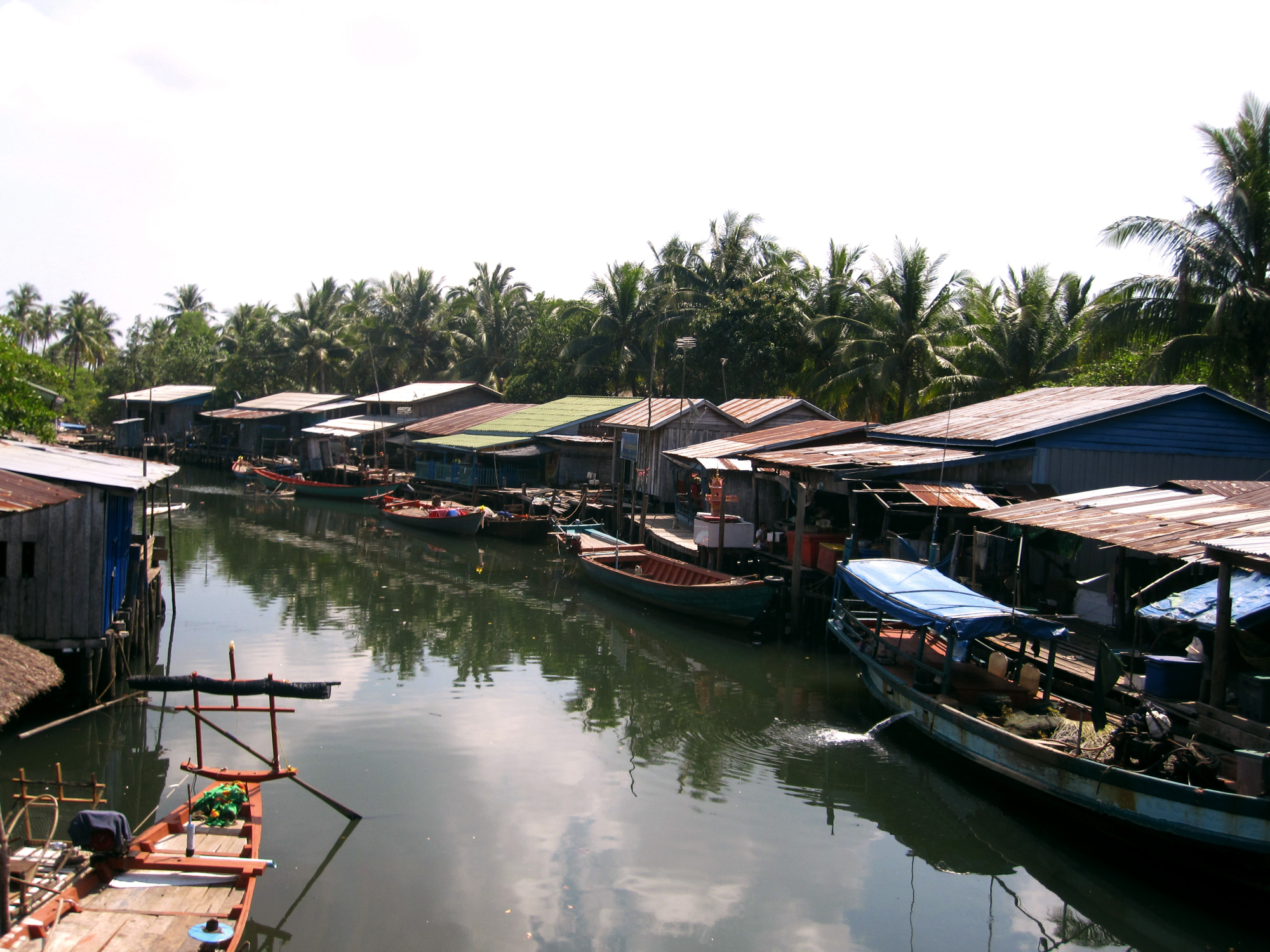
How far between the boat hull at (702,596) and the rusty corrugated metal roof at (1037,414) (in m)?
4.80

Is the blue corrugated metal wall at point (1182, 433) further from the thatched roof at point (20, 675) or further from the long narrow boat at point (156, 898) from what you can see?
the thatched roof at point (20, 675)

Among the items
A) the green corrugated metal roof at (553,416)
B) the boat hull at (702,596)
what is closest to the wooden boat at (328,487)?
the green corrugated metal roof at (553,416)

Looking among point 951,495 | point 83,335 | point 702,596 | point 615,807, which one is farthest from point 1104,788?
point 83,335

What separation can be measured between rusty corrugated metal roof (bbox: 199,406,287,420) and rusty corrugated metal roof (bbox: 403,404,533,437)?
9829 millimetres

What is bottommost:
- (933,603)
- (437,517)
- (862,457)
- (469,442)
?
(437,517)

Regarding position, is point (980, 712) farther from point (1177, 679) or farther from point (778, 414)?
point (778, 414)

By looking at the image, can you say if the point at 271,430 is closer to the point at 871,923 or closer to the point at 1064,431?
the point at 1064,431

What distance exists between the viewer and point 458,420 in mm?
38531

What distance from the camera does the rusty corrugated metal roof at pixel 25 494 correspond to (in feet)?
27.5

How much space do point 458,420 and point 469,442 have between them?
17.4 feet

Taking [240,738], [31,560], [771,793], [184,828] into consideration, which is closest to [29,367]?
[31,560]

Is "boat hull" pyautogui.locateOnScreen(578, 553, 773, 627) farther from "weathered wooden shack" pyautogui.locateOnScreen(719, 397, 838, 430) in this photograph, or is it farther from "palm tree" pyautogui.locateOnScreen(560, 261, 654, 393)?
"palm tree" pyautogui.locateOnScreen(560, 261, 654, 393)

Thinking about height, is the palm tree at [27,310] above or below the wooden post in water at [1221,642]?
above

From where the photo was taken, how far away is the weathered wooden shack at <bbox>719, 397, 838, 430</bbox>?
25484 millimetres
